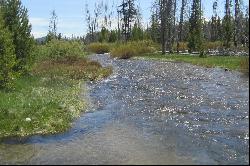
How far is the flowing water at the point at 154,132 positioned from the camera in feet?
44.1

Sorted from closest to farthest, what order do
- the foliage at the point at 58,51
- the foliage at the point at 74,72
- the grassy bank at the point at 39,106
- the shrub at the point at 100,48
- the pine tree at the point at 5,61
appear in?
the grassy bank at the point at 39,106 < the pine tree at the point at 5,61 < the foliage at the point at 74,72 < the foliage at the point at 58,51 < the shrub at the point at 100,48

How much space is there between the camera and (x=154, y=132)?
654 inches

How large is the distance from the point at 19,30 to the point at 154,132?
1937 centimetres

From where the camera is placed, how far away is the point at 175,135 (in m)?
15.9

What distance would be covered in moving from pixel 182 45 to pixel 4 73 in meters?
56.8

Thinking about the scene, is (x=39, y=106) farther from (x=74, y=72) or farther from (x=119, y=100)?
(x=74, y=72)

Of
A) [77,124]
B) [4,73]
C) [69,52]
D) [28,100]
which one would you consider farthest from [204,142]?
[69,52]

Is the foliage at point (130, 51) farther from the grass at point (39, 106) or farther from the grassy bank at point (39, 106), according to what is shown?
the grass at point (39, 106)

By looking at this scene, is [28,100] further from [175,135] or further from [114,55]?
[114,55]

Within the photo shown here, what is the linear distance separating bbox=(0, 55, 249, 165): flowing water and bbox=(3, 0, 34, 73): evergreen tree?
735 cm

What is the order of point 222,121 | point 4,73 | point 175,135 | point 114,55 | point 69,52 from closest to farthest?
point 175,135
point 222,121
point 4,73
point 69,52
point 114,55

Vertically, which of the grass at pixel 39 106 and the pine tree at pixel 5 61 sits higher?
the pine tree at pixel 5 61

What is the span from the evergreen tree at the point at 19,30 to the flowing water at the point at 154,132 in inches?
289

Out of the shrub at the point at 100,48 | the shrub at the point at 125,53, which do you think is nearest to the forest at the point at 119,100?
the shrub at the point at 125,53
